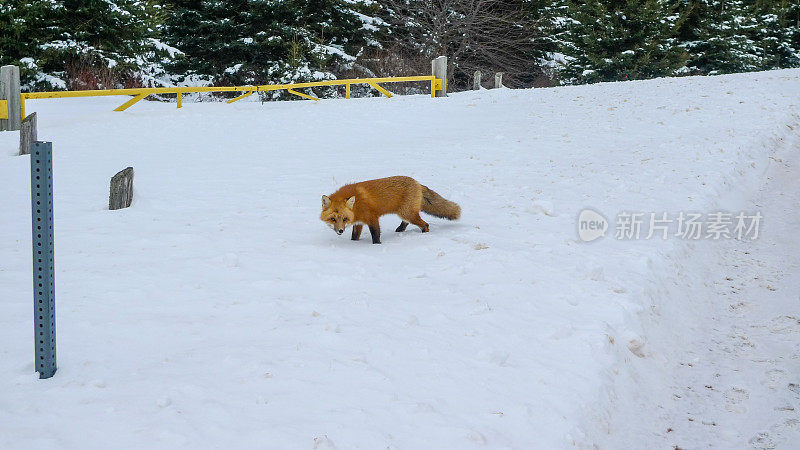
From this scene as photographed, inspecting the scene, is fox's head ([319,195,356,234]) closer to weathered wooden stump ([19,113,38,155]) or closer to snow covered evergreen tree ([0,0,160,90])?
weathered wooden stump ([19,113,38,155])

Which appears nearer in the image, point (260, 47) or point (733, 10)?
point (260, 47)

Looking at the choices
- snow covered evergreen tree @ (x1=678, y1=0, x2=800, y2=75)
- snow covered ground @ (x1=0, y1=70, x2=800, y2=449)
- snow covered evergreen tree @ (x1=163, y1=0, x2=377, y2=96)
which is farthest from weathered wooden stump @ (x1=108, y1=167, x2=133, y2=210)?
snow covered evergreen tree @ (x1=678, y1=0, x2=800, y2=75)

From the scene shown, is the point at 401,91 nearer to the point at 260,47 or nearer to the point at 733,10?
the point at 260,47

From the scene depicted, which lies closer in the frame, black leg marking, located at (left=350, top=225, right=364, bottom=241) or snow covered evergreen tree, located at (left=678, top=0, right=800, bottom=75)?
black leg marking, located at (left=350, top=225, right=364, bottom=241)

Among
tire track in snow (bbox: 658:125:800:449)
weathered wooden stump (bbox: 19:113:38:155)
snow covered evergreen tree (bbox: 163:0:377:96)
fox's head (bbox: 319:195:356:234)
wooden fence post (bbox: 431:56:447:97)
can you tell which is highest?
snow covered evergreen tree (bbox: 163:0:377:96)

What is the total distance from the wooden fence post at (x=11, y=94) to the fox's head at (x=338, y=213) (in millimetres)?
10938

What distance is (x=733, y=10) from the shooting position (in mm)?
34625

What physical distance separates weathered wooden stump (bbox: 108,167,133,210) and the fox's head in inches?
122

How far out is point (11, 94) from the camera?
15.3 meters

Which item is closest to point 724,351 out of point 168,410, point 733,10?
point 168,410

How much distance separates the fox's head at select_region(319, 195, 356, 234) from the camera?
7.22 meters

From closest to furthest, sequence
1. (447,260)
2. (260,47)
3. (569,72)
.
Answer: (447,260)
(260,47)
(569,72)

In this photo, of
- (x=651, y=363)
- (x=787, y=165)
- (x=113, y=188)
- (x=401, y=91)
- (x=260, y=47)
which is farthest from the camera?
(x=401, y=91)

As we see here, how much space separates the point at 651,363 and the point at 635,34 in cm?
2966
